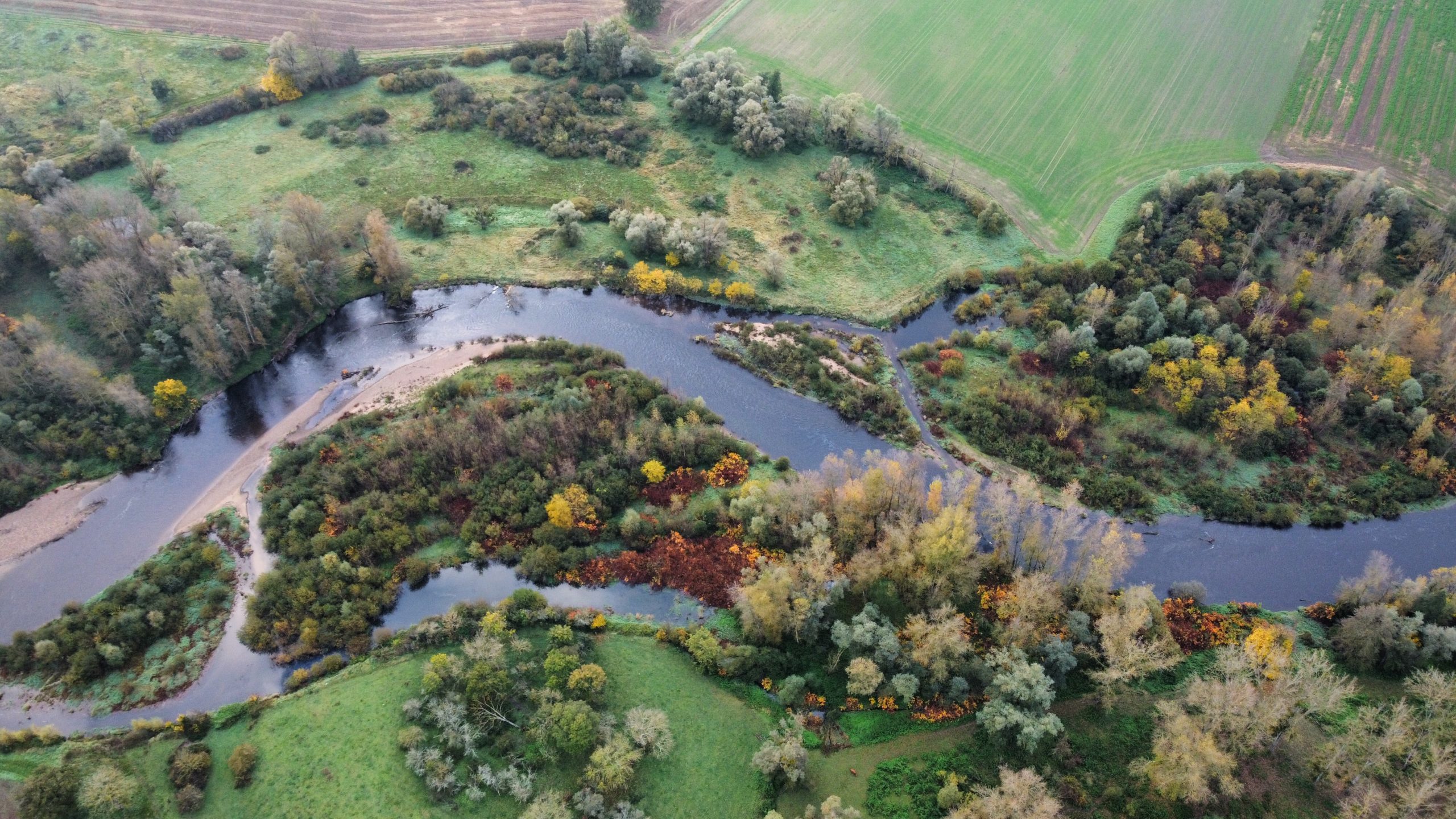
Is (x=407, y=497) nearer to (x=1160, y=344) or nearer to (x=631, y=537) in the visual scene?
(x=631, y=537)

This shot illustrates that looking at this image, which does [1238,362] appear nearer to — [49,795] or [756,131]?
[756,131]

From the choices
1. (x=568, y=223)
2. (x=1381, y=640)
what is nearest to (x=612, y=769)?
(x=1381, y=640)

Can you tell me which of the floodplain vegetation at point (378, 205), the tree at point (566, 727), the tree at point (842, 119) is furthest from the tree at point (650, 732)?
the tree at point (842, 119)

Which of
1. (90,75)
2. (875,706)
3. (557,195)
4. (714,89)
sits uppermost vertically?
(90,75)

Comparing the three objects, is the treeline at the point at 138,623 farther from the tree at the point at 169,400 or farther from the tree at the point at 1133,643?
the tree at the point at 1133,643

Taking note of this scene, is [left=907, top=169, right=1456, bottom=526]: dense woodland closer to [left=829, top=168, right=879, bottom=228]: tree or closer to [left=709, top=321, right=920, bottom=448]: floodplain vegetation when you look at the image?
[left=709, top=321, right=920, bottom=448]: floodplain vegetation

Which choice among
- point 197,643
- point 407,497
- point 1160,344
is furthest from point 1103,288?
point 197,643
